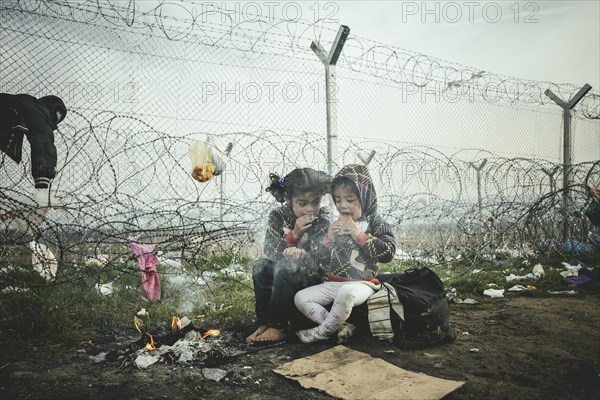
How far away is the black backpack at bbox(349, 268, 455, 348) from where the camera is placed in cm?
263

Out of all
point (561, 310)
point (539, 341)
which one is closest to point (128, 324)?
point (539, 341)

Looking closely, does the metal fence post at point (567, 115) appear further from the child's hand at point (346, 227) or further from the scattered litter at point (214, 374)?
the scattered litter at point (214, 374)

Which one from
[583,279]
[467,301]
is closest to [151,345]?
[467,301]

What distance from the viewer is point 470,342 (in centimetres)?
273

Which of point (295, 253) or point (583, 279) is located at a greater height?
point (295, 253)

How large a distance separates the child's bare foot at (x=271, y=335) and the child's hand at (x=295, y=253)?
62 centimetres

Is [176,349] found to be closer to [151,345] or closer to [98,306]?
[151,345]

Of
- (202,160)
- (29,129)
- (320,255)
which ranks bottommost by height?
(320,255)

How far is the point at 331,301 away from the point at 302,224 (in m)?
0.68

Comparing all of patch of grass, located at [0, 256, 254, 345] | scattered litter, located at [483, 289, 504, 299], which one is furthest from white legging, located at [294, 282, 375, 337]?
scattered litter, located at [483, 289, 504, 299]

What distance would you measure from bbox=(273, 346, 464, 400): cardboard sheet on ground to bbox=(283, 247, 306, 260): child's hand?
738 millimetres

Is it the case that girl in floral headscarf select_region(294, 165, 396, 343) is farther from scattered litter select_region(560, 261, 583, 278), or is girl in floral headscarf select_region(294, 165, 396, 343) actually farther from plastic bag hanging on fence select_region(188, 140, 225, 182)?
scattered litter select_region(560, 261, 583, 278)

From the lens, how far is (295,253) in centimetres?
286

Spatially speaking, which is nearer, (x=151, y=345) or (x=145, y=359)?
(x=145, y=359)
